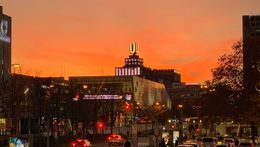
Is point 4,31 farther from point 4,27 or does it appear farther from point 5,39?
point 5,39

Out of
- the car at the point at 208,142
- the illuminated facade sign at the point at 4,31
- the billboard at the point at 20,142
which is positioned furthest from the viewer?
the illuminated facade sign at the point at 4,31

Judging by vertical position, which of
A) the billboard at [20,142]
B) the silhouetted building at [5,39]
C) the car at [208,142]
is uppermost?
the silhouetted building at [5,39]

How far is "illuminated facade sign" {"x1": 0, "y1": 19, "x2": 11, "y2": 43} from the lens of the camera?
158363 mm

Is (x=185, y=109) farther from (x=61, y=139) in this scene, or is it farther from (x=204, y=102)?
(x=61, y=139)

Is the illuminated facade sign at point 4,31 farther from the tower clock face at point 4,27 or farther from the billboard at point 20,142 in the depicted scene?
the billboard at point 20,142

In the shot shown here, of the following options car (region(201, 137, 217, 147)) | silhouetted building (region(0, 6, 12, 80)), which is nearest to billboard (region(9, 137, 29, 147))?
car (region(201, 137, 217, 147))

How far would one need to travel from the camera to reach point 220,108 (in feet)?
274

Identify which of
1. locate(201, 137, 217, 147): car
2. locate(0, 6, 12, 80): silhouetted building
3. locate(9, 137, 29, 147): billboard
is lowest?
locate(201, 137, 217, 147): car

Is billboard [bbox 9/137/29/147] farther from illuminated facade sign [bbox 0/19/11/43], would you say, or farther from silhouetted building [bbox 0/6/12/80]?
illuminated facade sign [bbox 0/19/11/43]

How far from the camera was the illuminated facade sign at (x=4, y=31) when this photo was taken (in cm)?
15836

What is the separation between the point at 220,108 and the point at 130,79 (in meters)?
116

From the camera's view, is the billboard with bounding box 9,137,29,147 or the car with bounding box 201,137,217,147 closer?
the billboard with bounding box 9,137,29,147

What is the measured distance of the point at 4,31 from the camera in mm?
159875

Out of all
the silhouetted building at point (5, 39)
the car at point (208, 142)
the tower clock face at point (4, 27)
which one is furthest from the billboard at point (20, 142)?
the tower clock face at point (4, 27)
